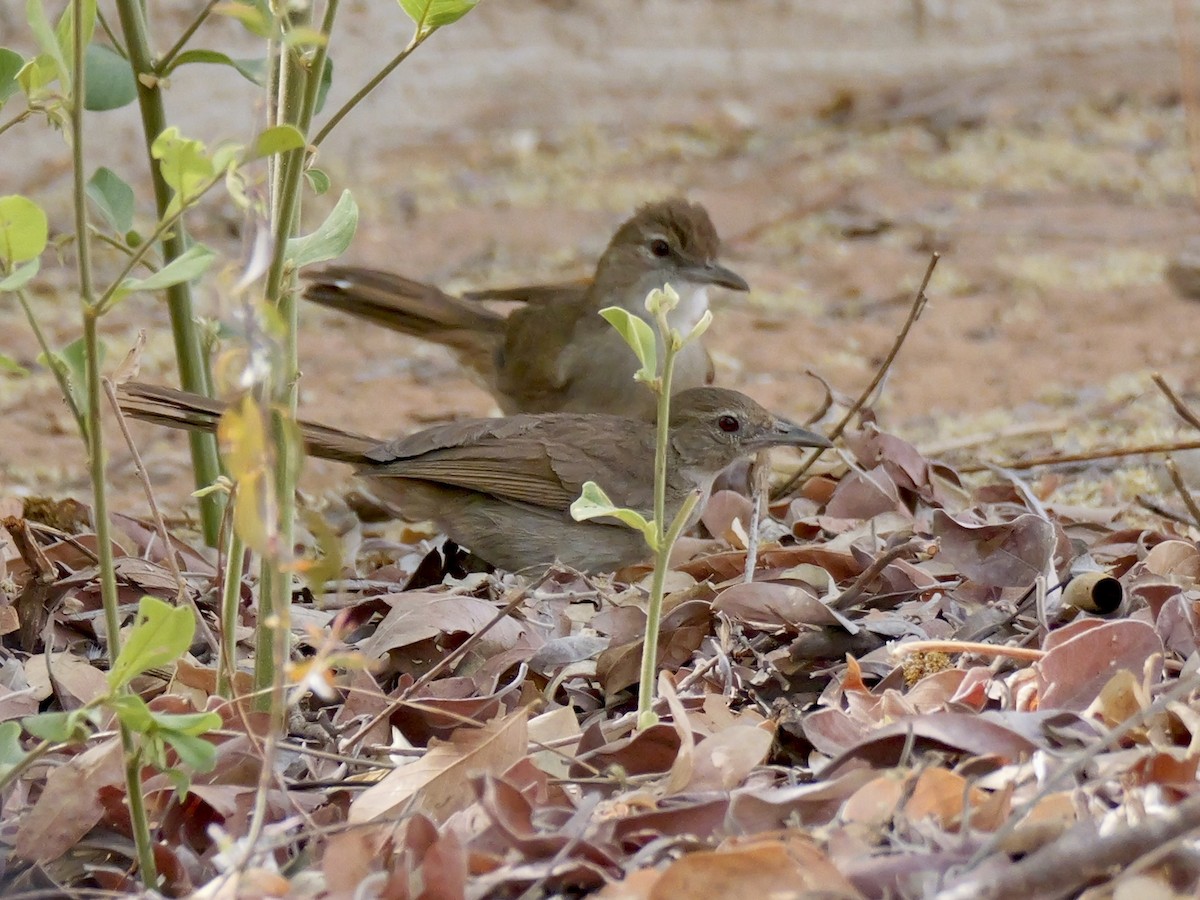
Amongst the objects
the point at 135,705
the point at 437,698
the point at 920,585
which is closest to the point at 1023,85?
the point at 920,585

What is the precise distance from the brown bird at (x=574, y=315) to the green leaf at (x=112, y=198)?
237cm

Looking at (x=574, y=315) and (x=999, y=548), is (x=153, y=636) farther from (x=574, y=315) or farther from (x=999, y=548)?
(x=574, y=315)

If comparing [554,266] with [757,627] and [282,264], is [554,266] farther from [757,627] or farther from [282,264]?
[282,264]

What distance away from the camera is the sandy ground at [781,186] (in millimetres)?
7051

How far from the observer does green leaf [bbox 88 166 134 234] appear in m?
3.53

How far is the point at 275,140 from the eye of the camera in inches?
81.7

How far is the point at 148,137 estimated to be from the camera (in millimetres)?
4023

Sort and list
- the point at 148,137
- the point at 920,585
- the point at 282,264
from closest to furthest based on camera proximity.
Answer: the point at 282,264
the point at 920,585
the point at 148,137

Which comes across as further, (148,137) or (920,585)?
(148,137)

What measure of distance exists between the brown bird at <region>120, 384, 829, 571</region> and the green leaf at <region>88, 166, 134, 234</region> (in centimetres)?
150

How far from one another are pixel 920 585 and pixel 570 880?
5.08 ft

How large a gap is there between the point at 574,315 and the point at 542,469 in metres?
1.53

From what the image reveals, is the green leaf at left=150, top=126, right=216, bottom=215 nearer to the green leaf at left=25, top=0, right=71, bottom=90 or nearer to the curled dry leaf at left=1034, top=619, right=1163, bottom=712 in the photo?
the green leaf at left=25, top=0, right=71, bottom=90

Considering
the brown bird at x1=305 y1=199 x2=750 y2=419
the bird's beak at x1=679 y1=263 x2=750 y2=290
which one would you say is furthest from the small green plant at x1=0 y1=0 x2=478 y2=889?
the bird's beak at x1=679 y1=263 x2=750 y2=290
